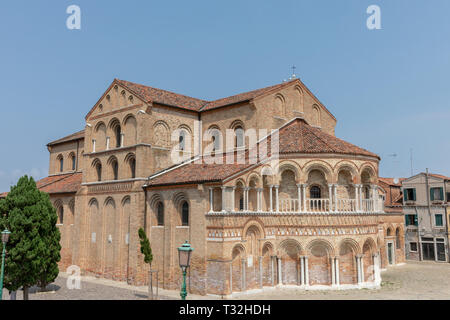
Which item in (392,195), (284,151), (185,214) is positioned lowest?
(185,214)

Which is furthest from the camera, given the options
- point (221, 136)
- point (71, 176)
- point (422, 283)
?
point (71, 176)

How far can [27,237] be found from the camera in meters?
19.3

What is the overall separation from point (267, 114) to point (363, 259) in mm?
11250

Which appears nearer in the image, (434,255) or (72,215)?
(72,215)

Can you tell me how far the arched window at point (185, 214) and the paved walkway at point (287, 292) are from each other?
4108 mm

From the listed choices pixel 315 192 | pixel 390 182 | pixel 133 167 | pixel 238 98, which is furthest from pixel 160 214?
pixel 390 182

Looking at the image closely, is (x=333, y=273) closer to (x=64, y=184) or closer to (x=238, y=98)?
(x=238, y=98)

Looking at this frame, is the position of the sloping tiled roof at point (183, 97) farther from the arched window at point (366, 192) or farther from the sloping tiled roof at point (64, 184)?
the sloping tiled roof at point (64, 184)

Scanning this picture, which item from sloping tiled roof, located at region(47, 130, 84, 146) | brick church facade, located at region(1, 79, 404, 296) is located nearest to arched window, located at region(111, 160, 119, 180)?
brick church facade, located at region(1, 79, 404, 296)

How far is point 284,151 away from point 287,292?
325 inches

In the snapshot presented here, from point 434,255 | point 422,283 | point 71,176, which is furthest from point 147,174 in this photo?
point 434,255

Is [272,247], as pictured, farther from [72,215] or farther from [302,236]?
[72,215]

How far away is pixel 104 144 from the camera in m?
29.8

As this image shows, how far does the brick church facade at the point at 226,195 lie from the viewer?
21.9 m
